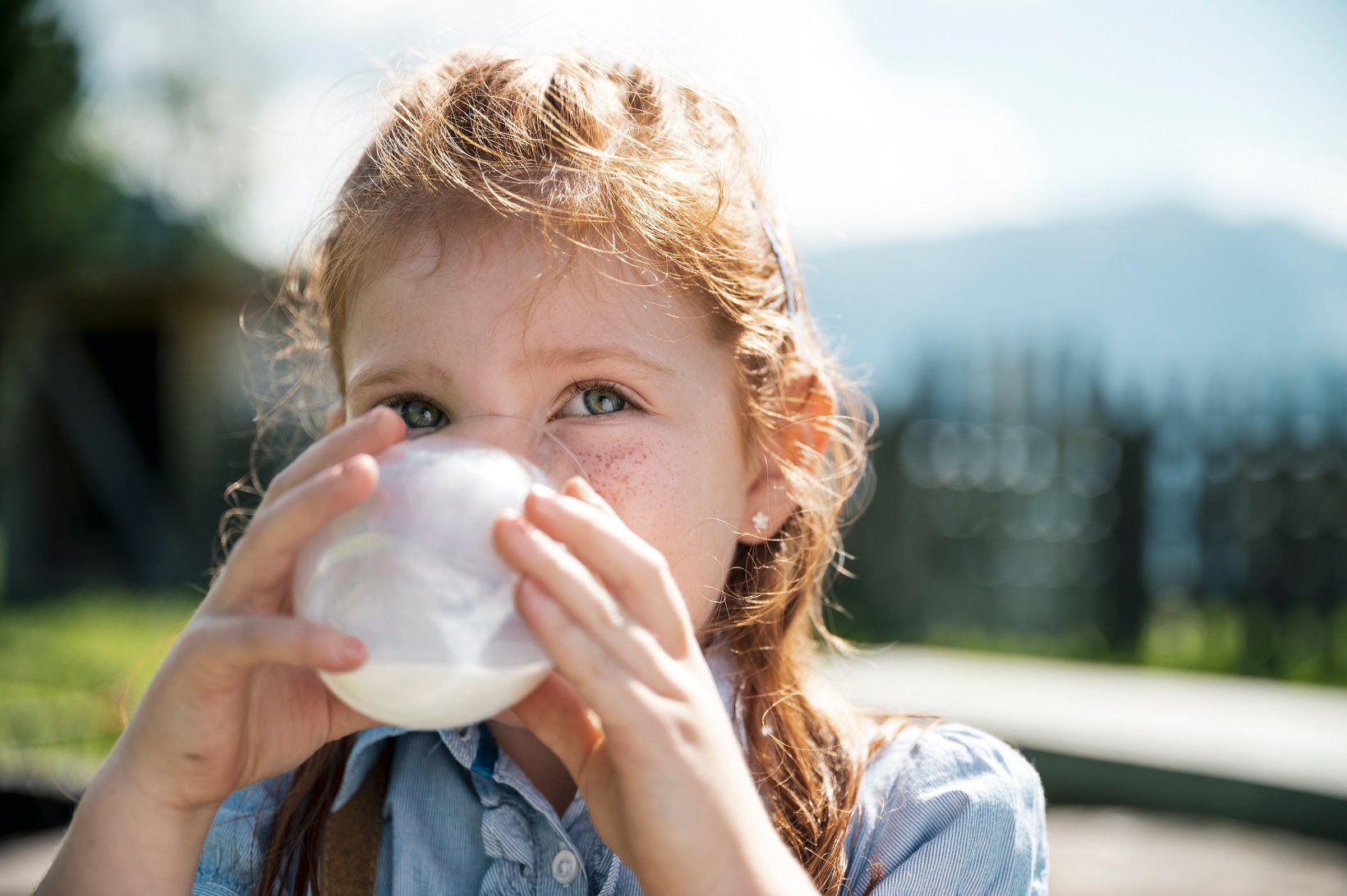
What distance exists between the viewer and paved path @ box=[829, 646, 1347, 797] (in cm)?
465

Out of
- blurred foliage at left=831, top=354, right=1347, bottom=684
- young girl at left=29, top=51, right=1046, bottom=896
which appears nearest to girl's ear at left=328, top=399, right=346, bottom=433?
young girl at left=29, top=51, right=1046, bottom=896

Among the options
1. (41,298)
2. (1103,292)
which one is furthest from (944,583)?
(41,298)

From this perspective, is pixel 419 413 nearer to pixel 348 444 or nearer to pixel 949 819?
pixel 348 444

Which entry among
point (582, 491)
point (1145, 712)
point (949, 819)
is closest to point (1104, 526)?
point (1145, 712)

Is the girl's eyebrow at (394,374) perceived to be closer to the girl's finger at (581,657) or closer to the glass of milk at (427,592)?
the glass of milk at (427,592)

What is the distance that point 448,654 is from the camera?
1089 mm

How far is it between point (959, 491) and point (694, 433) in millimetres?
7515

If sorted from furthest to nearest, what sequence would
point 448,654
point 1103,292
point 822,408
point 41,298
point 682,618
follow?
point 41,298, point 1103,292, point 822,408, point 682,618, point 448,654

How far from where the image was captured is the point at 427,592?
109cm

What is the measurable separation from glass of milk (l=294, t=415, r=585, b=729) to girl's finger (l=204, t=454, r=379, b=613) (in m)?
0.02

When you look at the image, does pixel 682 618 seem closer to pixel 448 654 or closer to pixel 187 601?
pixel 448 654

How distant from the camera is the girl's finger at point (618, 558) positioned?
1177mm

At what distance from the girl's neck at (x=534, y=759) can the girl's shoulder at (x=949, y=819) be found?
48 cm

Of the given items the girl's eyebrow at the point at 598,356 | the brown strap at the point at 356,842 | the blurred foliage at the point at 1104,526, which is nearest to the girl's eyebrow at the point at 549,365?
the girl's eyebrow at the point at 598,356
